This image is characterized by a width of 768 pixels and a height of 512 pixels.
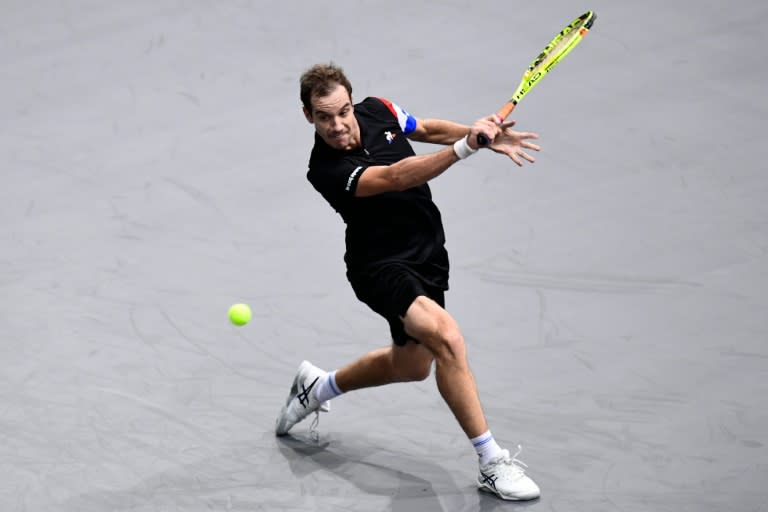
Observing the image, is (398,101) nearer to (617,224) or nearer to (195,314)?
(617,224)

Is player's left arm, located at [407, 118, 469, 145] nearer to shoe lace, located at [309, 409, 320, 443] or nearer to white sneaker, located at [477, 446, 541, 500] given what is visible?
shoe lace, located at [309, 409, 320, 443]

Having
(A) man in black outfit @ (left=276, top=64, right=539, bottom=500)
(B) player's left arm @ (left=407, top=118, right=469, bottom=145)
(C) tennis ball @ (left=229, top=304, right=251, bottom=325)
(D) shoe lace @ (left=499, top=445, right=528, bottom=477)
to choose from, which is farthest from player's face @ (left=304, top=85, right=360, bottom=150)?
(D) shoe lace @ (left=499, top=445, right=528, bottom=477)

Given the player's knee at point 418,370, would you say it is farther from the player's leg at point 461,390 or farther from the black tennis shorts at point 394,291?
the player's leg at point 461,390

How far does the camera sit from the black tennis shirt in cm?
473

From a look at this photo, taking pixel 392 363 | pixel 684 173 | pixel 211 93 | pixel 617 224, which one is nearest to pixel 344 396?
pixel 392 363

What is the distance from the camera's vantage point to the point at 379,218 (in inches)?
188

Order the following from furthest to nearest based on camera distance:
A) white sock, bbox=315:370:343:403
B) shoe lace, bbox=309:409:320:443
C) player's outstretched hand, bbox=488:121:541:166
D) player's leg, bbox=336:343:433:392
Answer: shoe lace, bbox=309:409:320:443 < white sock, bbox=315:370:343:403 < player's leg, bbox=336:343:433:392 < player's outstretched hand, bbox=488:121:541:166

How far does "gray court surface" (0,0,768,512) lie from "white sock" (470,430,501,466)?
178 mm

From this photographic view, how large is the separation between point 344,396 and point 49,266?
2.09 meters

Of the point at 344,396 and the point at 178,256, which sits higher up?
the point at 178,256

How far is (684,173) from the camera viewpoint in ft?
22.8

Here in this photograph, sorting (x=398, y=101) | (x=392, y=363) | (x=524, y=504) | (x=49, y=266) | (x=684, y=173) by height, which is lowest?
(x=524, y=504)

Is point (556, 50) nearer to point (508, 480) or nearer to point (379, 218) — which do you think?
point (379, 218)

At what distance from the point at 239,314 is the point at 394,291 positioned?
42.5 inches
